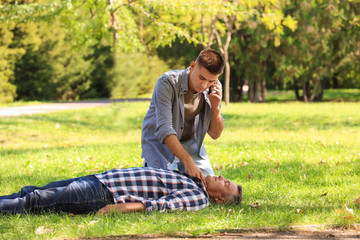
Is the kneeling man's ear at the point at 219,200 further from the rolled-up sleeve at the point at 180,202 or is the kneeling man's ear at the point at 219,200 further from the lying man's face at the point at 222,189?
the rolled-up sleeve at the point at 180,202

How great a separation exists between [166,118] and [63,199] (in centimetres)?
128

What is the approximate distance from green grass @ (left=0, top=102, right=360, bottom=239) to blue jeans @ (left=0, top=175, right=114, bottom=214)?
11 centimetres

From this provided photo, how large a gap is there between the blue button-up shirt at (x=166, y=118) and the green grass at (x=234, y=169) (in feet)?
2.73

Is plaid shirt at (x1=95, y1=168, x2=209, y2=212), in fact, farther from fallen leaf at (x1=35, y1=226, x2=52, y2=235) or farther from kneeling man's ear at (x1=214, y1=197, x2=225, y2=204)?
fallen leaf at (x1=35, y1=226, x2=52, y2=235)

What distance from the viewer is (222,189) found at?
16.9 ft

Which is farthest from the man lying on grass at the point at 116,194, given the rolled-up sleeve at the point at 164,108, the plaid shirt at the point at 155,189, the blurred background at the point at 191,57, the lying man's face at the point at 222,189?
the blurred background at the point at 191,57

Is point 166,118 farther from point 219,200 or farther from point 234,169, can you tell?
point 234,169

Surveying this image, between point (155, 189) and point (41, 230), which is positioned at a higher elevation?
point (155, 189)

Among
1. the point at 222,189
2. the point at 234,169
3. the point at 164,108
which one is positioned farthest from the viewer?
the point at 234,169

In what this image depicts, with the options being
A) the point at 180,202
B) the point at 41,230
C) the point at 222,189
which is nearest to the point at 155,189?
the point at 180,202

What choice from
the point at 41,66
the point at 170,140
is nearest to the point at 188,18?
the point at 41,66

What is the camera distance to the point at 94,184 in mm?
4793

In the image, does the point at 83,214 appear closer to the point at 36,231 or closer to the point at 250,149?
the point at 36,231

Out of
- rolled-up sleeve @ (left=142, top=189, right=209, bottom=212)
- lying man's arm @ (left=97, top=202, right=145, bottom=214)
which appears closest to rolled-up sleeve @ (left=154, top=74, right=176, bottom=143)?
rolled-up sleeve @ (left=142, top=189, right=209, bottom=212)
